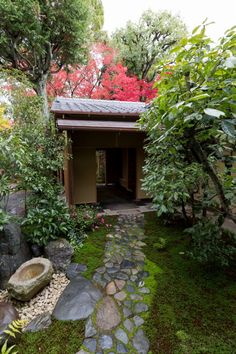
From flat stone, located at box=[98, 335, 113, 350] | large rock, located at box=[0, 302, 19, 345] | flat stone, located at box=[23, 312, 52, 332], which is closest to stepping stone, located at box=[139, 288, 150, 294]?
flat stone, located at box=[98, 335, 113, 350]

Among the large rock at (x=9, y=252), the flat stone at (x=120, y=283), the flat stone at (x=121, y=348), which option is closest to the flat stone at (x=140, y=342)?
the flat stone at (x=121, y=348)

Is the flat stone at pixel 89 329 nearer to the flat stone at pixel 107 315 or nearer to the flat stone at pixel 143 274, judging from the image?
the flat stone at pixel 107 315

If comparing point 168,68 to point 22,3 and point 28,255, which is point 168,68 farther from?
point 22,3

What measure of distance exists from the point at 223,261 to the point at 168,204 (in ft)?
5.22

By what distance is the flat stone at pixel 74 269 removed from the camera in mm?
3406

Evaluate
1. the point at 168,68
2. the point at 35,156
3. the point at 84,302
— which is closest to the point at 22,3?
the point at 35,156

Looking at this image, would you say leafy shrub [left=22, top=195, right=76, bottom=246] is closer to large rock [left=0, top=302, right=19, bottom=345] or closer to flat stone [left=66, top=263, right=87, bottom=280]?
flat stone [left=66, top=263, right=87, bottom=280]

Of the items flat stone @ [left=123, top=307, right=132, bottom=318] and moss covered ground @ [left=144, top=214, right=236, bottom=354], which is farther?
flat stone @ [left=123, top=307, right=132, bottom=318]

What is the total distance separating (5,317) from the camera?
2428 millimetres

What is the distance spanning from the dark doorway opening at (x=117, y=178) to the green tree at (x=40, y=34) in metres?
4.04

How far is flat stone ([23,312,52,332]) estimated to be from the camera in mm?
2506

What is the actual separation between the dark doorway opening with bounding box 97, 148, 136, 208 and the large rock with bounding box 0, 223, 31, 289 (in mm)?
3889

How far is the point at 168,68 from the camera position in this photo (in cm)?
185

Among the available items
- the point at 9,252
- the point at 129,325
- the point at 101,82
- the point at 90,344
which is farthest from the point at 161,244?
the point at 101,82
